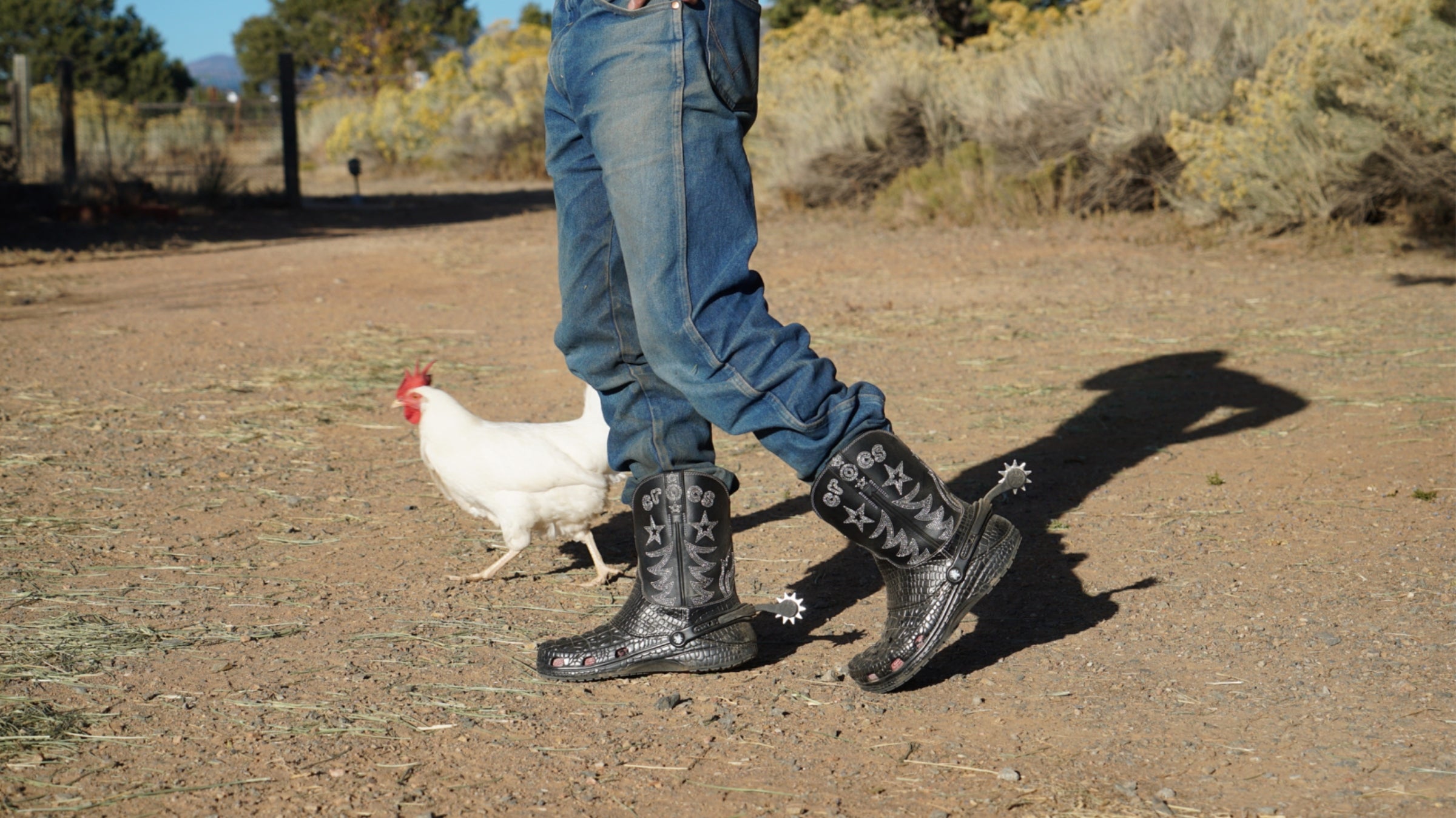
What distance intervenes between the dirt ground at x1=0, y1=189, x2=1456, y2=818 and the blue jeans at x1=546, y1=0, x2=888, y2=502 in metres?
0.58

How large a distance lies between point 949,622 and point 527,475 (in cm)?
129

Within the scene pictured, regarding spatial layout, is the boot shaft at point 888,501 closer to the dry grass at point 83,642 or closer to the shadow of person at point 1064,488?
the shadow of person at point 1064,488

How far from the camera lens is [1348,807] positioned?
6.10 feet

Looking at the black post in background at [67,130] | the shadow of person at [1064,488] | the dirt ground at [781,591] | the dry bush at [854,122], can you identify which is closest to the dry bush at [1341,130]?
the dirt ground at [781,591]

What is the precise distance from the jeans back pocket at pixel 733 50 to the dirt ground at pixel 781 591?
1126 millimetres

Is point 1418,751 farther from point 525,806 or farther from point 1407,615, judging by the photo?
point 525,806

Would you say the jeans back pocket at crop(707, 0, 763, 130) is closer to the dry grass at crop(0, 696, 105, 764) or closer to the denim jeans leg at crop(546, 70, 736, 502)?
the denim jeans leg at crop(546, 70, 736, 502)

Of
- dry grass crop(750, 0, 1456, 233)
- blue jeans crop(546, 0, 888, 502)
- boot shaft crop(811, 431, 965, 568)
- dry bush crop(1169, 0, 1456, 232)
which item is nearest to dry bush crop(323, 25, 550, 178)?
dry grass crop(750, 0, 1456, 233)

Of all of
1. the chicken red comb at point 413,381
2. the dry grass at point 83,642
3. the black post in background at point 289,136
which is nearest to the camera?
the dry grass at point 83,642

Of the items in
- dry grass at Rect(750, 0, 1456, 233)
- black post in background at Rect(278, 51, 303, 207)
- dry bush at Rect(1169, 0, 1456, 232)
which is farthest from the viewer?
black post in background at Rect(278, 51, 303, 207)

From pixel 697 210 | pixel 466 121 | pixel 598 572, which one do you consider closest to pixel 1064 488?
pixel 598 572

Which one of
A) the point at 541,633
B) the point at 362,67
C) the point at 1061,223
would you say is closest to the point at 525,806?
the point at 541,633

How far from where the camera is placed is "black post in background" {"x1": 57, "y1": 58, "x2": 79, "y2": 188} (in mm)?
13375

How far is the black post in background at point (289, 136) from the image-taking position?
618 inches
